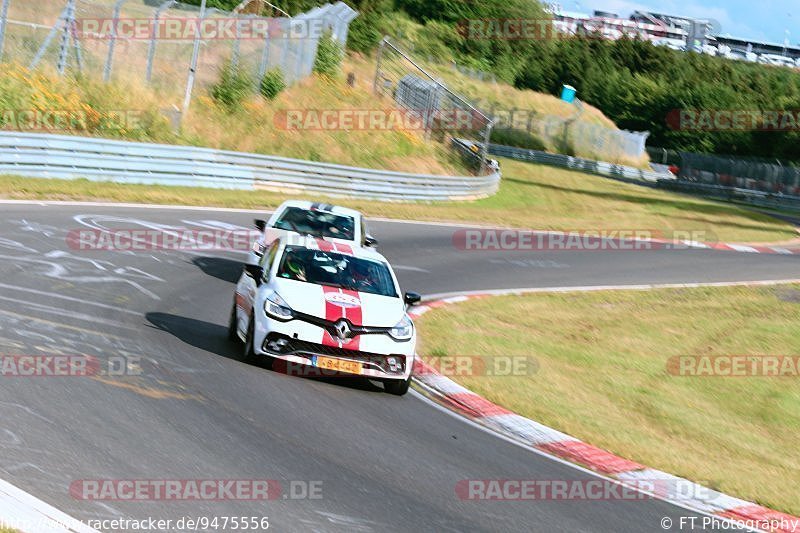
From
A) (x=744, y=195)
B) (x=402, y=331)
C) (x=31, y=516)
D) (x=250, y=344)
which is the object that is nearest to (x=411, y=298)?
(x=402, y=331)

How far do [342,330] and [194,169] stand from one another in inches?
713

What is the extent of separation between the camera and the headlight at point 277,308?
11.5m

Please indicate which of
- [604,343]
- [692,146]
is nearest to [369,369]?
[604,343]

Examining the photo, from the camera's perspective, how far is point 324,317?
1159 centimetres

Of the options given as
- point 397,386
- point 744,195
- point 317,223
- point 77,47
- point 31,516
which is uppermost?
point 77,47

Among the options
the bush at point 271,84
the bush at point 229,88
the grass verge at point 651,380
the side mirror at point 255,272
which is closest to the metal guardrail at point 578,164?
the bush at point 271,84

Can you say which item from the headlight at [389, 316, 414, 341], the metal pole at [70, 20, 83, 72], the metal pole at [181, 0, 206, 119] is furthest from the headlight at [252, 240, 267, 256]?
the metal pole at [181, 0, 206, 119]

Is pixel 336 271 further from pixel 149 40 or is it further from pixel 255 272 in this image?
pixel 149 40

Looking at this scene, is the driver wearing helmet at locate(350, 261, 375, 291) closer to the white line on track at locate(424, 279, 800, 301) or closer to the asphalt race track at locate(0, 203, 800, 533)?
the asphalt race track at locate(0, 203, 800, 533)

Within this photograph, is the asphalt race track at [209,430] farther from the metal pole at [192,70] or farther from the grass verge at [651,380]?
the metal pole at [192,70]

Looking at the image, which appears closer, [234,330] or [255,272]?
[255,272]

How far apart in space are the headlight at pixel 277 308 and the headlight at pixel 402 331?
110 centimetres

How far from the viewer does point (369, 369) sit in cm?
1162

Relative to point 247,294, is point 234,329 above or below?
below
